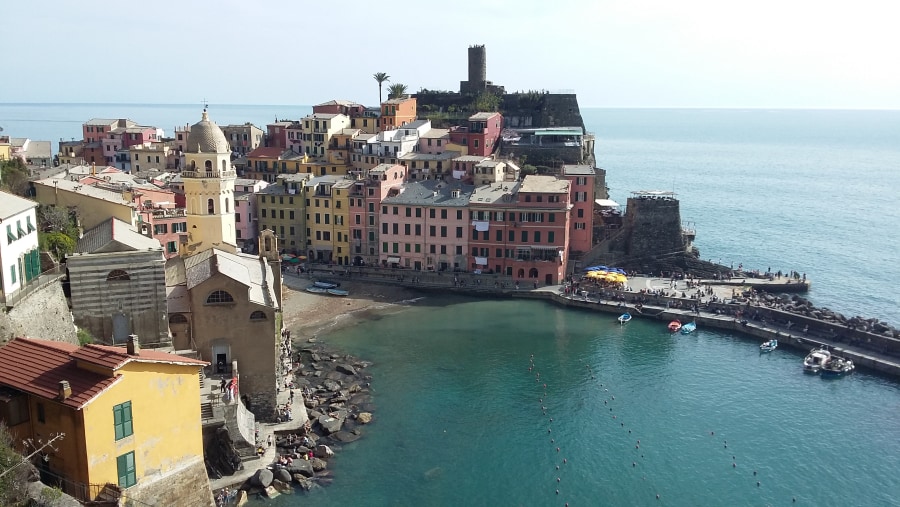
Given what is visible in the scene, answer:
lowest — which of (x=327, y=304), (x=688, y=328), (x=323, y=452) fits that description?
(x=323, y=452)

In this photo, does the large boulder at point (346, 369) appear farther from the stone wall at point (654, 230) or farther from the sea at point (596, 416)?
the stone wall at point (654, 230)

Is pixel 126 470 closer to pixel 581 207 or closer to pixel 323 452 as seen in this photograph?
pixel 323 452

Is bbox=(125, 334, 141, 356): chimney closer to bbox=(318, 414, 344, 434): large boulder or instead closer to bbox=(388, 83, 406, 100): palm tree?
bbox=(318, 414, 344, 434): large boulder

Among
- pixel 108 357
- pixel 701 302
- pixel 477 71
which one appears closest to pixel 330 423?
pixel 108 357

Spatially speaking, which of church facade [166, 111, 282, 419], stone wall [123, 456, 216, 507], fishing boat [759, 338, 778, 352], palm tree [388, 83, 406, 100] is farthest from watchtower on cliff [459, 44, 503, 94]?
stone wall [123, 456, 216, 507]

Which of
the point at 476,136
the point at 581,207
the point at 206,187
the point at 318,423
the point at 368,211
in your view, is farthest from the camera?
the point at 476,136

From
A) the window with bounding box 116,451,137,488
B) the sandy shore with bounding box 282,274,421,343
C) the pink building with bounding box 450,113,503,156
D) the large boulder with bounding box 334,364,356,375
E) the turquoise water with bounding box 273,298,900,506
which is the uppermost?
the pink building with bounding box 450,113,503,156

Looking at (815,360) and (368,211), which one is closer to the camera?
(815,360)
